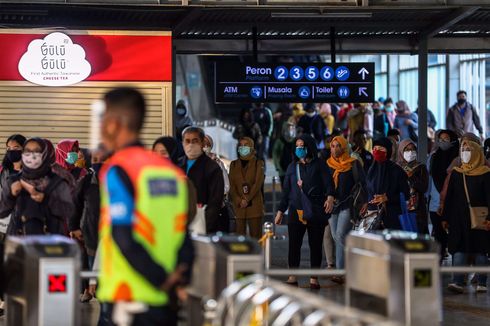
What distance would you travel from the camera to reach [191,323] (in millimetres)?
9188

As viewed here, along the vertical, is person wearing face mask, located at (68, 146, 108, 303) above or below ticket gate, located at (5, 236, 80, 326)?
above

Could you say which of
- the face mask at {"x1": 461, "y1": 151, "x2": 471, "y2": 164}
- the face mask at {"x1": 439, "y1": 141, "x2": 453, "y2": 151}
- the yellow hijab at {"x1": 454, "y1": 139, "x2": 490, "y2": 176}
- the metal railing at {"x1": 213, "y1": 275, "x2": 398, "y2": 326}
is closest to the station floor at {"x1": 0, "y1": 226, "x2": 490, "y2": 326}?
the yellow hijab at {"x1": 454, "y1": 139, "x2": 490, "y2": 176}

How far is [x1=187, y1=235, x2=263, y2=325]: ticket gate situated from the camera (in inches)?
344

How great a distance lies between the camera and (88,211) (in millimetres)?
12117

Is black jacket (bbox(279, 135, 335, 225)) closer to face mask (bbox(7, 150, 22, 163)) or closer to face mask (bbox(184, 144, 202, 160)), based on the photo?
face mask (bbox(7, 150, 22, 163))

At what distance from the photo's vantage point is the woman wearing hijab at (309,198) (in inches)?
635

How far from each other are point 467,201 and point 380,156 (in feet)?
4.13

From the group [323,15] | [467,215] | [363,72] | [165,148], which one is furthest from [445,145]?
[165,148]

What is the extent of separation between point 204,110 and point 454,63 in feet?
22.2

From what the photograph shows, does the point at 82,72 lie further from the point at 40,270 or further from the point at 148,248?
the point at 148,248

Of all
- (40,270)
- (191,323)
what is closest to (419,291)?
(191,323)

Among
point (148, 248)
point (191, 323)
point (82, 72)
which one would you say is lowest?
point (191, 323)

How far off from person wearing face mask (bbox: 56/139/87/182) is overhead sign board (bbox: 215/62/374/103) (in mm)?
4086

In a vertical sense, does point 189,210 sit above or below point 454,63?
below
